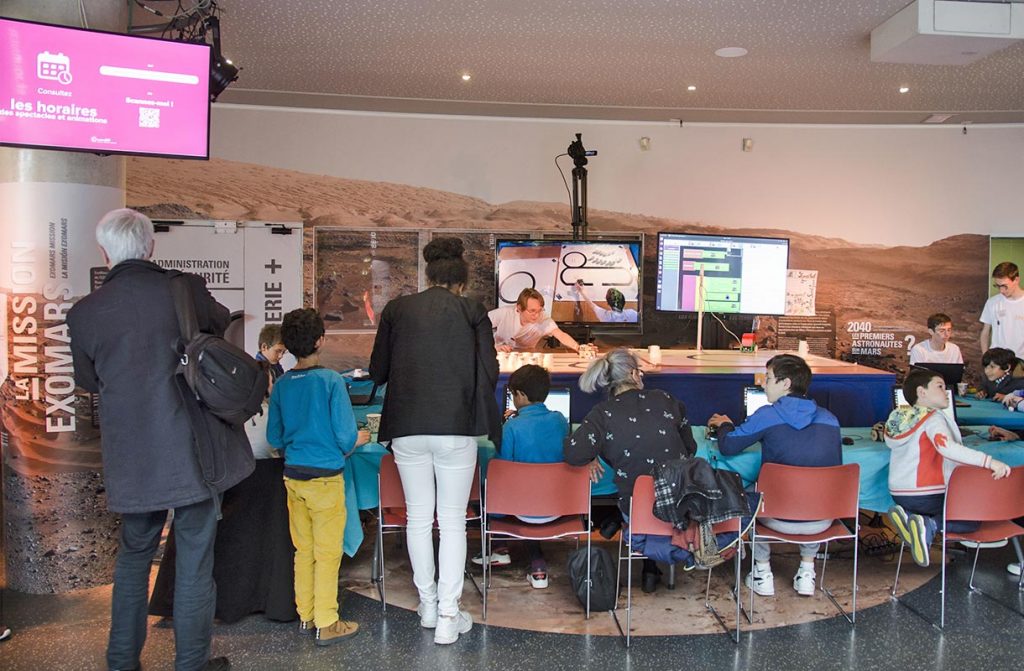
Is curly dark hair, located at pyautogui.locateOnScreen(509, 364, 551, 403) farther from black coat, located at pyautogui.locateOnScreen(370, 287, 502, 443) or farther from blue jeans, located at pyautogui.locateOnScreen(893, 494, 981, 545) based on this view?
blue jeans, located at pyautogui.locateOnScreen(893, 494, 981, 545)

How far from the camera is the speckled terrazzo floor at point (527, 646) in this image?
2.88 m

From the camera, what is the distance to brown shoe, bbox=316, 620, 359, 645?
9.88 ft

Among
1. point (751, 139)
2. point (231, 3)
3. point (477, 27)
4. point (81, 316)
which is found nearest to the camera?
point (81, 316)

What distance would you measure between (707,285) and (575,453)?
3.66 m

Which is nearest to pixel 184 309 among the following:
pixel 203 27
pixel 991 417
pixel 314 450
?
pixel 314 450

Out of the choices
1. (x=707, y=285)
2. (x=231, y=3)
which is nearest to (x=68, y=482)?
(x=231, y=3)

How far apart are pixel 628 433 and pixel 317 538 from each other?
49.2 inches

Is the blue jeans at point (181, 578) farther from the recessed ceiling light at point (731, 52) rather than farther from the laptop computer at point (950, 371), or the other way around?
the recessed ceiling light at point (731, 52)

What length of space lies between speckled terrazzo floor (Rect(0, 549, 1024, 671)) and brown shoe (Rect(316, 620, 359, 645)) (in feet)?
0.12

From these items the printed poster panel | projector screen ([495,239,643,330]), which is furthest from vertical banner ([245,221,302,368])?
projector screen ([495,239,643,330])

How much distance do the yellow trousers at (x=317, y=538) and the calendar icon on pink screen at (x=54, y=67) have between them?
1.82m

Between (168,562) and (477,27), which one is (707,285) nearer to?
(477,27)

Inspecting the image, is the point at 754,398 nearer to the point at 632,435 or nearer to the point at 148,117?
the point at 632,435

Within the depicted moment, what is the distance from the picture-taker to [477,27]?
184 inches
